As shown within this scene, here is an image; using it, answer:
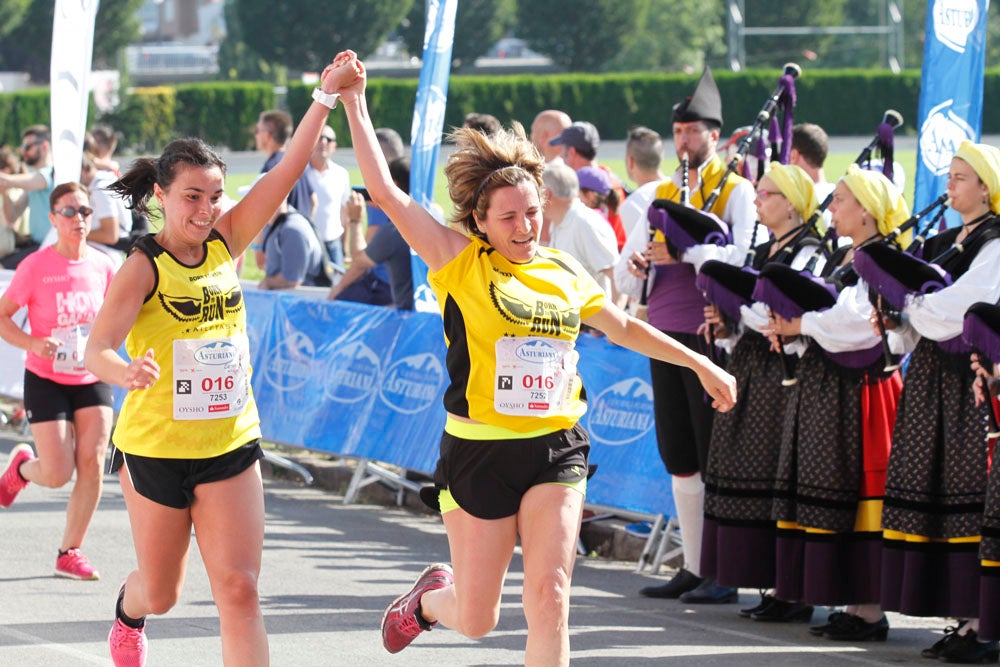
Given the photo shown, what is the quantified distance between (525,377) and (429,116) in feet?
16.9

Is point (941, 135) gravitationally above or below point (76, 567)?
above

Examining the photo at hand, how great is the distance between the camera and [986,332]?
20.4 ft

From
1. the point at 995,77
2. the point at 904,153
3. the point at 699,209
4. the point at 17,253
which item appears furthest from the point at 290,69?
the point at 699,209

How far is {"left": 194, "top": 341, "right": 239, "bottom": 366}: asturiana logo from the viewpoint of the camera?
18.1 feet

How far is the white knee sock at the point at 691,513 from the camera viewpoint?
7.95 m

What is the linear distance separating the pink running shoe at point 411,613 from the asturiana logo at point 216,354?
111 centimetres

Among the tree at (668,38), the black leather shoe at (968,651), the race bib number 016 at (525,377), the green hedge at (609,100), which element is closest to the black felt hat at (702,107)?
the black leather shoe at (968,651)

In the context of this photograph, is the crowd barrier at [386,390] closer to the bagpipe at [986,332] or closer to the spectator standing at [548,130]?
the spectator standing at [548,130]

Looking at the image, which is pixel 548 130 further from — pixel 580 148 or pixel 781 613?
pixel 781 613

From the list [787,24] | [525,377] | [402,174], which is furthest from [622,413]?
[787,24]

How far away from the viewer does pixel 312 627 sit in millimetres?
7203

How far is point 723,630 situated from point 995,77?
167ft

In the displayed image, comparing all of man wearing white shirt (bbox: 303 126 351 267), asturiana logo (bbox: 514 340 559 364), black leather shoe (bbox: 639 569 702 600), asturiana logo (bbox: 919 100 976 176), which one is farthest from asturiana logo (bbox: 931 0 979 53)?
man wearing white shirt (bbox: 303 126 351 267)

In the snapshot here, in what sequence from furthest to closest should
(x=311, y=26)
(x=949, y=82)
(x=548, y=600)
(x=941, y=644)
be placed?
1. (x=311, y=26)
2. (x=949, y=82)
3. (x=941, y=644)
4. (x=548, y=600)
